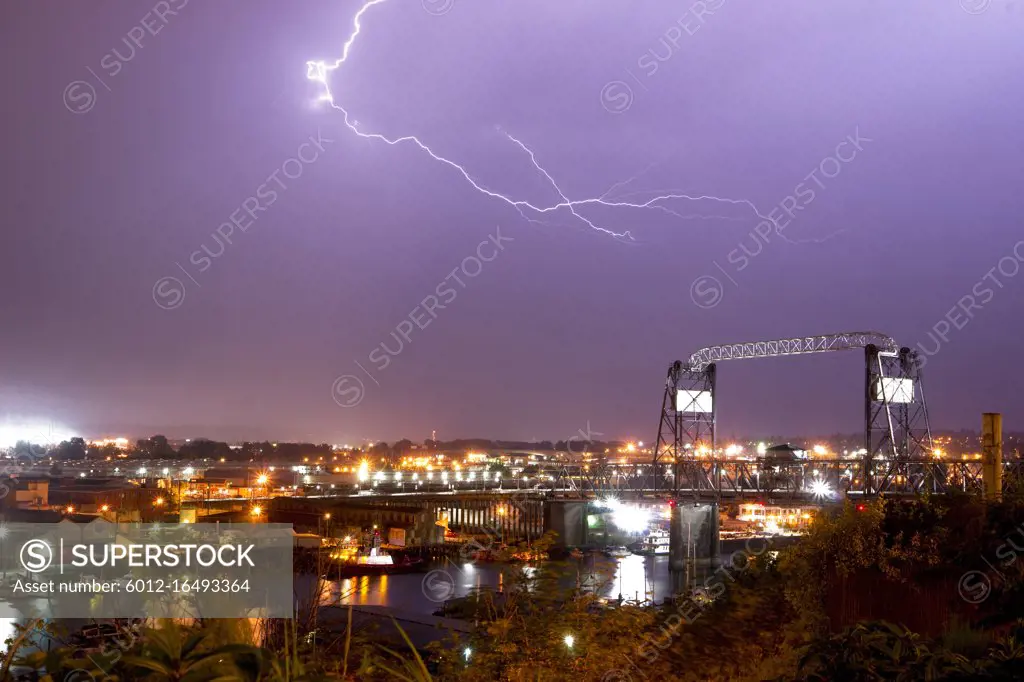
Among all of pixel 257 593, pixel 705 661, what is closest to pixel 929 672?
pixel 705 661

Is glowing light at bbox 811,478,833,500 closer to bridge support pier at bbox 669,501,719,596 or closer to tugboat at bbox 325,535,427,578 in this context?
bridge support pier at bbox 669,501,719,596

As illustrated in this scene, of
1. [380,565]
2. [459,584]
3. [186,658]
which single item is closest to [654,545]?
[459,584]

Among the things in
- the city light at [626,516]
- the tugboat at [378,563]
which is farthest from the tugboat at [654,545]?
the tugboat at [378,563]

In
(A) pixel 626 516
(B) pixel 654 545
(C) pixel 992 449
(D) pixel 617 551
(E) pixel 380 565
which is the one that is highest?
(C) pixel 992 449

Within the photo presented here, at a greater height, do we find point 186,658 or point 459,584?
point 186,658

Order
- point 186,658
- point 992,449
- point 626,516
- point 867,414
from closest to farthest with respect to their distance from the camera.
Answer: point 186,658, point 992,449, point 867,414, point 626,516

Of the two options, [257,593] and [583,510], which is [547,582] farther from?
[583,510]

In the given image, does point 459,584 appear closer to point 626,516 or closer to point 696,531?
point 696,531

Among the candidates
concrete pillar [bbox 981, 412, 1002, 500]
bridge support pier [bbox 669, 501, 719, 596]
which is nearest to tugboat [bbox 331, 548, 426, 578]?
bridge support pier [bbox 669, 501, 719, 596]

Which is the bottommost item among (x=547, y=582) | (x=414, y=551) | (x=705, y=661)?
(x=414, y=551)

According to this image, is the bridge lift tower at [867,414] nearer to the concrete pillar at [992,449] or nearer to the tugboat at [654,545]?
the tugboat at [654,545]

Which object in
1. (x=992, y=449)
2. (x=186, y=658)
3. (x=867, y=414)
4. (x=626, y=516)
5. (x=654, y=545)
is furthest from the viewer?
(x=626, y=516)
